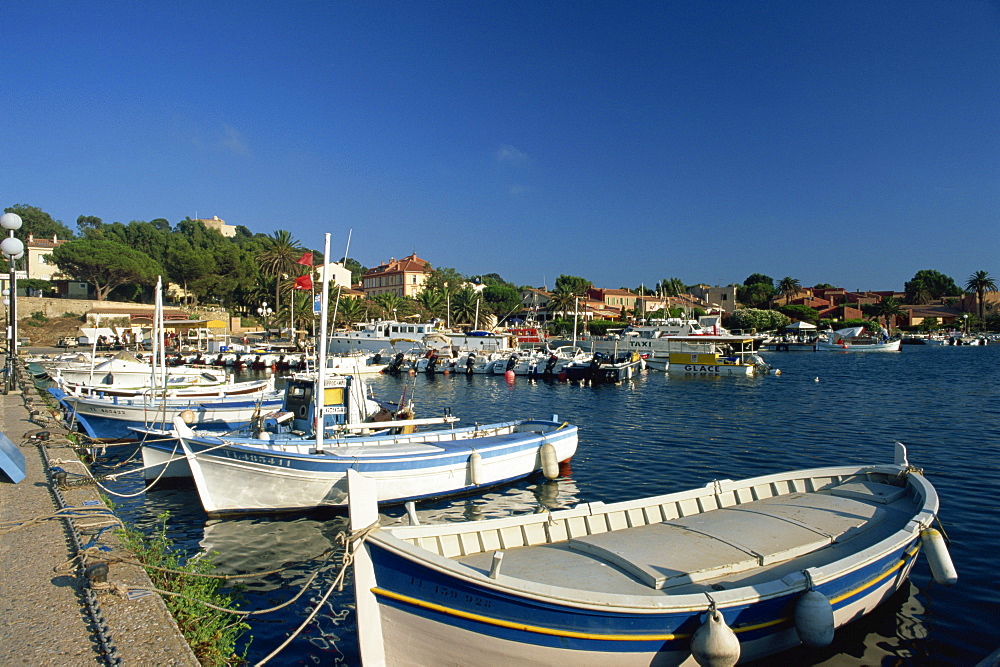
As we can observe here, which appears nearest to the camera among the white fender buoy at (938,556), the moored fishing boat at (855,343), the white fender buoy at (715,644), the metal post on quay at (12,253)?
the white fender buoy at (715,644)

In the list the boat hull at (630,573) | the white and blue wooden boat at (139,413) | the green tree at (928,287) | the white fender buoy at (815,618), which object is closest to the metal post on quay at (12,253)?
the white and blue wooden boat at (139,413)

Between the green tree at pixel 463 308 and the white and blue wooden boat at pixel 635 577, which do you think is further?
the green tree at pixel 463 308

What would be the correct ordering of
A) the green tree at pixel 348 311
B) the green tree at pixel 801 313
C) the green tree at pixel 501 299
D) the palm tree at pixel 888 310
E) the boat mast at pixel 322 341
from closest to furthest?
the boat mast at pixel 322 341, the green tree at pixel 348 311, the green tree at pixel 501 299, the green tree at pixel 801 313, the palm tree at pixel 888 310

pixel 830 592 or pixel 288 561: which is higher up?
pixel 830 592

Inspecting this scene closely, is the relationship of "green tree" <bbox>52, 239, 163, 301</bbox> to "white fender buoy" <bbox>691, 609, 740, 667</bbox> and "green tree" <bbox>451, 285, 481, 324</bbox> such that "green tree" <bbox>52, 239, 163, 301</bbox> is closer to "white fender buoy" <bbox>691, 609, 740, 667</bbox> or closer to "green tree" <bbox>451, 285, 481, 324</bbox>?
"green tree" <bbox>451, 285, 481, 324</bbox>

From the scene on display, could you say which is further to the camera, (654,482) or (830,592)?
(654,482)

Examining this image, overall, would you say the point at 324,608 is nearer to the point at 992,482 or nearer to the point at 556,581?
the point at 556,581

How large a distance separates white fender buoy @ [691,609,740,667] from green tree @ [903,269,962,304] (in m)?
167

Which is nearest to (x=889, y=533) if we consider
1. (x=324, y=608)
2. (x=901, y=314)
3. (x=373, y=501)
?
(x=373, y=501)

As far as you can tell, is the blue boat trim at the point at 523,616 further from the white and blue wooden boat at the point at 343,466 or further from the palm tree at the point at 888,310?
the palm tree at the point at 888,310

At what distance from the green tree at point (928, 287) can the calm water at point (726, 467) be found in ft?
375

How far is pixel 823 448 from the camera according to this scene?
21.8m

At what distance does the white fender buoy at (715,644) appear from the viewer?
6.34 meters

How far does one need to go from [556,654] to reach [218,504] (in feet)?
31.8
